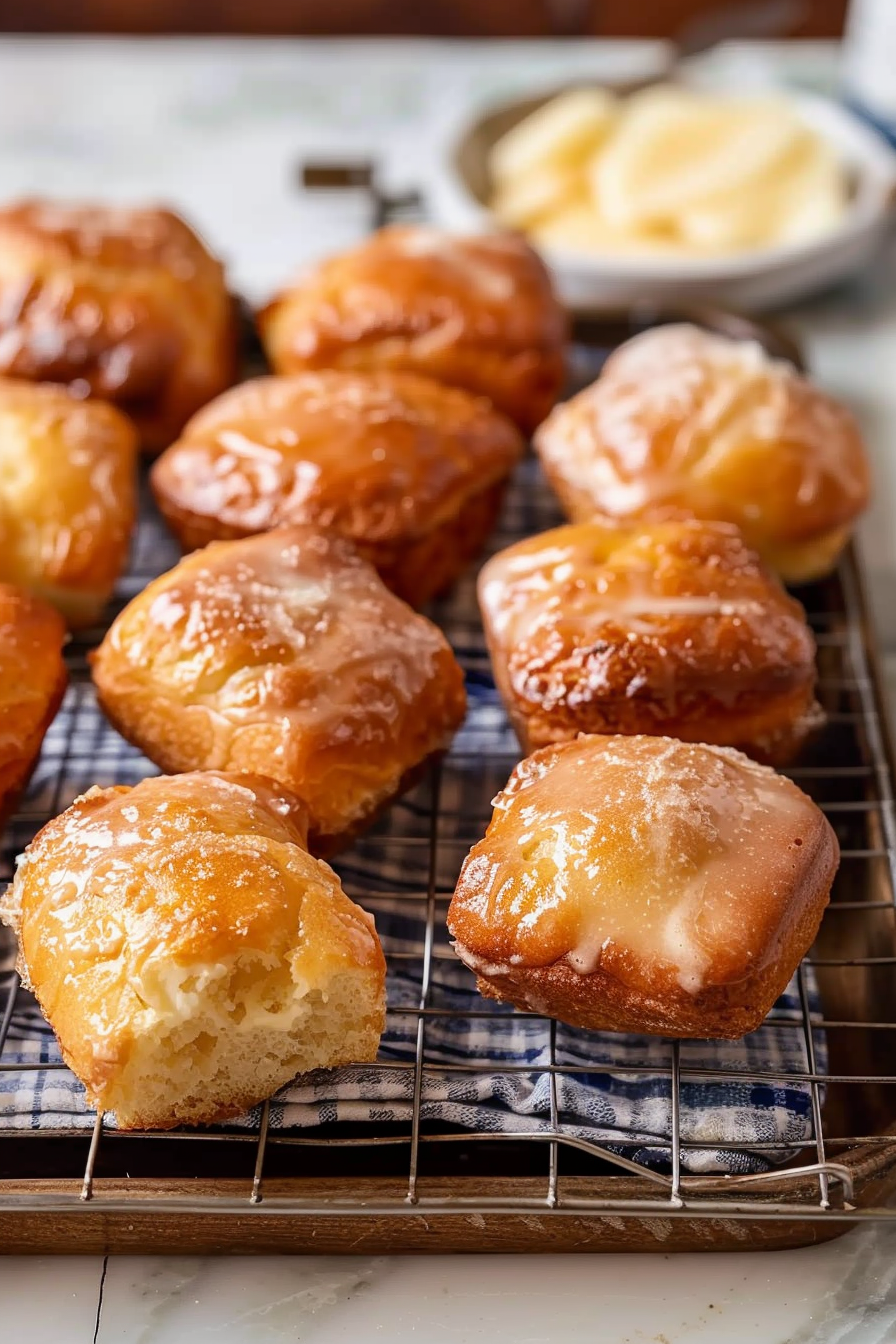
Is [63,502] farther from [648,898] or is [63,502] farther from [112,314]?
[648,898]

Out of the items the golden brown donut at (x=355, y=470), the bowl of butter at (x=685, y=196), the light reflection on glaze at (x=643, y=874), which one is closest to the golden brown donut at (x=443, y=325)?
the golden brown donut at (x=355, y=470)

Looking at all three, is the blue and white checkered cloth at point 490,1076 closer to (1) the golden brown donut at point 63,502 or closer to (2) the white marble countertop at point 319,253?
(2) the white marble countertop at point 319,253

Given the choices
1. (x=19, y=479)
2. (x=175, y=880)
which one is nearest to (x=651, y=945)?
(x=175, y=880)

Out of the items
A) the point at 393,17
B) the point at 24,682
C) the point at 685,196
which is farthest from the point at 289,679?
the point at 393,17

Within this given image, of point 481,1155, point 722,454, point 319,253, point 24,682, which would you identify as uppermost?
point 722,454

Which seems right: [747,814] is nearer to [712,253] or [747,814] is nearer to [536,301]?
[536,301]

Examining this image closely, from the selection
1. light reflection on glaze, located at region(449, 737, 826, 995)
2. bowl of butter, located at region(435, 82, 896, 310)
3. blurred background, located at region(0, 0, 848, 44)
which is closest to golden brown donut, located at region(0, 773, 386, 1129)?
light reflection on glaze, located at region(449, 737, 826, 995)
